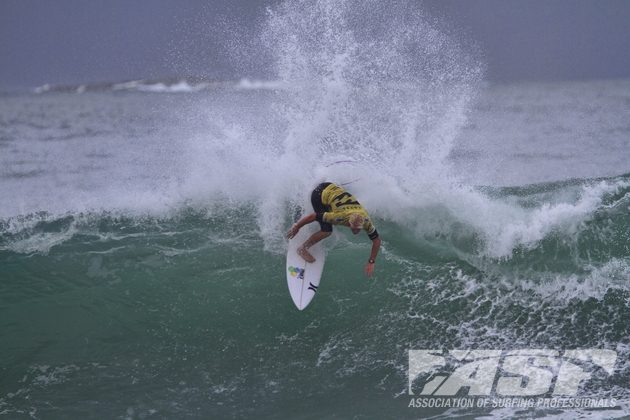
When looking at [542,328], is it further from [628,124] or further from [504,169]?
[628,124]

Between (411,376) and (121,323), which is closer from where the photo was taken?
(411,376)

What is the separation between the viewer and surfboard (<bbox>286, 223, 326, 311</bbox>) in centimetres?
696

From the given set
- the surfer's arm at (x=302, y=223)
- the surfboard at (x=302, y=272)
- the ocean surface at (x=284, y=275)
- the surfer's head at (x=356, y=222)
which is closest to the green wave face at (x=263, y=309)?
the ocean surface at (x=284, y=275)

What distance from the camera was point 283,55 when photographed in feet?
32.9

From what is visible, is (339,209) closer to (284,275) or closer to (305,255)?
(305,255)

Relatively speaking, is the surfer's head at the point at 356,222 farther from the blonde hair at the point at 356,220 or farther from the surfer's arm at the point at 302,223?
the surfer's arm at the point at 302,223

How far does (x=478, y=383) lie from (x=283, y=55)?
6099mm

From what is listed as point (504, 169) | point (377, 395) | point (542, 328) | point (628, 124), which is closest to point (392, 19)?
point (504, 169)

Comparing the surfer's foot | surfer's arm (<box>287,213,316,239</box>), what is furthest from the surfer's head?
the surfer's foot

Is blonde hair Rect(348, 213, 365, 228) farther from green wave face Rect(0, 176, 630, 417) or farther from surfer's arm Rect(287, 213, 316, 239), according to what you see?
green wave face Rect(0, 176, 630, 417)

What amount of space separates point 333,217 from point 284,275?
1.05m

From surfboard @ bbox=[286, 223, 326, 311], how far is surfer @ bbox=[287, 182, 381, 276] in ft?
0.30

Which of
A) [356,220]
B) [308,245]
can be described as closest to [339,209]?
[356,220]

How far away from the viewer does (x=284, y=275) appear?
7465 mm
